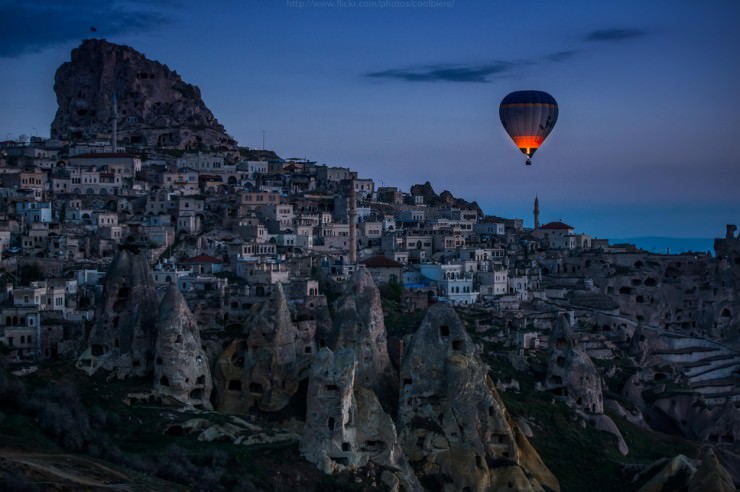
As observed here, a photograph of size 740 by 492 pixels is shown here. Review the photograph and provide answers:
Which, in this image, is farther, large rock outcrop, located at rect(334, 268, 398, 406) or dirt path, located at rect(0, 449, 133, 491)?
large rock outcrop, located at rect(334, 268, 398, 406)

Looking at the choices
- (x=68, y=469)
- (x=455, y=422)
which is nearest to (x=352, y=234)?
(x=455, y=422)

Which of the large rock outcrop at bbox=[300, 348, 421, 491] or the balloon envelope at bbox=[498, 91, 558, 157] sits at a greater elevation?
the balloon envelope at bbox=[498, 91, 558, 157]

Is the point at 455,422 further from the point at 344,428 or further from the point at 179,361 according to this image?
the point at 179,361

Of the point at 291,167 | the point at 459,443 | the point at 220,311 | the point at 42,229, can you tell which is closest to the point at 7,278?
the point at 42,229

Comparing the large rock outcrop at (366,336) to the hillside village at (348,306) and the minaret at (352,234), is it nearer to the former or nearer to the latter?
the hillside village at (348,306)

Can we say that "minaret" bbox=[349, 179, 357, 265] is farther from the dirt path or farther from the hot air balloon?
the dirt path

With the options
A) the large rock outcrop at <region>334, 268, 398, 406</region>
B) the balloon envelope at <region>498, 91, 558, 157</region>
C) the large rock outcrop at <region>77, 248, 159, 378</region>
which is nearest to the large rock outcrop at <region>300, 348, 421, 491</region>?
the large rock outcrop at <region>334, 268, 398, 406</region>
